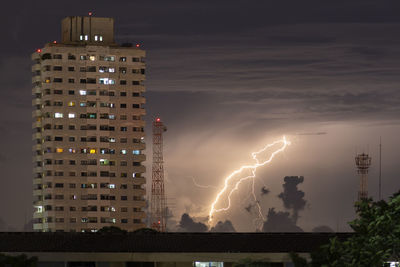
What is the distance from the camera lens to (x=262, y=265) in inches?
3777

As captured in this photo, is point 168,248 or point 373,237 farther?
point 168,248

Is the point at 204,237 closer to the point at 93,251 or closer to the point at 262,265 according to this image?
the point at 93,251

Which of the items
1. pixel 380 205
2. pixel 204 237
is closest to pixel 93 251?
pixel 204 237

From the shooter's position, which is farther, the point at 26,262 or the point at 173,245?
the point at 173,245

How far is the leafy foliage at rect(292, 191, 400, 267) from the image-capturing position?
70062 mm

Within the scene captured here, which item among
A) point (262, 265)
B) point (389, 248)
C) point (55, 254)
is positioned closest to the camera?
point (389, 248)

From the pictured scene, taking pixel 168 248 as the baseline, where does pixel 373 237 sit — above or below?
above

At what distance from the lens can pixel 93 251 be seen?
109875mm

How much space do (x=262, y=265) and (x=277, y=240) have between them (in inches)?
643

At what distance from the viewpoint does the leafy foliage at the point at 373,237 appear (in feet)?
230

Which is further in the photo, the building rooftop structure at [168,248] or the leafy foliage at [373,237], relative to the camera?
the building rooftop structure at [168,248]

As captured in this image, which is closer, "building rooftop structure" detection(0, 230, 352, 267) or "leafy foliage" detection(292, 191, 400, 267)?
"leafy foliage" detection(292, 191, 400, 267)

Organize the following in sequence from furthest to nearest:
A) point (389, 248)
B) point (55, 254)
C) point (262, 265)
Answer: point (55, 254)
point (262, 265)
point (389, 248)

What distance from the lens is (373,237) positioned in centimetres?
7050
